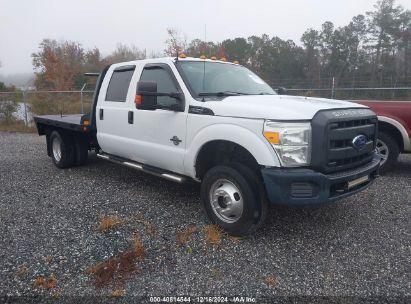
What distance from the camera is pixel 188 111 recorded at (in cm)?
409

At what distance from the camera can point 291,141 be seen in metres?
3.26

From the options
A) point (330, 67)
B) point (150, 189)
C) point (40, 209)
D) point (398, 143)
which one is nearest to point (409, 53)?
point (330, 67)

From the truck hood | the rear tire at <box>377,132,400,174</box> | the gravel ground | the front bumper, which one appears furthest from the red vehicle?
the front bumper

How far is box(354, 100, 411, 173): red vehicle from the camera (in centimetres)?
586

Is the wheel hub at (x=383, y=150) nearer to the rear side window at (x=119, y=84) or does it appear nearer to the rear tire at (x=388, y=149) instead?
the rear tire at (x=388, y=149)

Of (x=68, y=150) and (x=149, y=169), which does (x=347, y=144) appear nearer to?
(x=149, y=169)

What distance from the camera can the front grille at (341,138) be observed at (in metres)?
3.27

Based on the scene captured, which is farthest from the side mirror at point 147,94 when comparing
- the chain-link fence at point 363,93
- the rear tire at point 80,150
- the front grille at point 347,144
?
the chain-link fence at point 363,93

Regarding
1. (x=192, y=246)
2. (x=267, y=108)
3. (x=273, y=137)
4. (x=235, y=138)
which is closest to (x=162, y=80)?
(x=235, y=138)

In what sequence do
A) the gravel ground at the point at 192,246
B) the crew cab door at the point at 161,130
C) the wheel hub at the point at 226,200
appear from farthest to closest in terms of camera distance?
the crew cab door at the point at 161,130 → the wheel hub at the point at 226,200 → the gravel ground at the point at 192,246

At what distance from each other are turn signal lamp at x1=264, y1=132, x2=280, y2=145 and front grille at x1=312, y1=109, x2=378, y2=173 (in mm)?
350

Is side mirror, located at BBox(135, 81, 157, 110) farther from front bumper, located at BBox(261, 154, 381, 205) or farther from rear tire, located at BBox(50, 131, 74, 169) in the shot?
rear tire, located at BBox(50, 131, 74, 169)

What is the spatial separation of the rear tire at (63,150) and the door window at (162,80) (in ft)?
8.70

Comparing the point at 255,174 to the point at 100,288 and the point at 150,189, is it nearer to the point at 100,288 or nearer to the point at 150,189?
the point at 100,288
